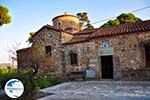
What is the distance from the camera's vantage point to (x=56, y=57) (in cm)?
1942

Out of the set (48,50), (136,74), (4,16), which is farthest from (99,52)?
→ (4,16)

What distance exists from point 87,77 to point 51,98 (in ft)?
26.5

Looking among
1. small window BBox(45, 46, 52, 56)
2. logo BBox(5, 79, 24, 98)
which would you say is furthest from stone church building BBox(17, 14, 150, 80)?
logo BBox(5, 79, 24, 98)

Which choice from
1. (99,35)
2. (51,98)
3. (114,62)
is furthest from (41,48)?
(51,98)

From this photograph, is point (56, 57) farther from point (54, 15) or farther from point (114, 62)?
point (54, 15)

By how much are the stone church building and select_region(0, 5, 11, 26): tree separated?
3761 millimetres

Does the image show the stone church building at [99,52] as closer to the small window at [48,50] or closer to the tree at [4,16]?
the small window at [48,50]

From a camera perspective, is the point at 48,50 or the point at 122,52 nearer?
the point at 122,52

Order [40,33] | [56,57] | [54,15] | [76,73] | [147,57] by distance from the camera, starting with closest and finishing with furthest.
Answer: [147,57] < [76,73] < [56,57] < [40,33] < [54,15]

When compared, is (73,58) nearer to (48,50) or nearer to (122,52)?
(48,50)

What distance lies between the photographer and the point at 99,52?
17.1m

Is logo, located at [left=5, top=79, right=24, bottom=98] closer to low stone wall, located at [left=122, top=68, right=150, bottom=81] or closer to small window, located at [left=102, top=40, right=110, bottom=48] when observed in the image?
low stone wall, located at [left=122, top=68, right=150, bottom=81]

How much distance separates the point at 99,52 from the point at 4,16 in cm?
892

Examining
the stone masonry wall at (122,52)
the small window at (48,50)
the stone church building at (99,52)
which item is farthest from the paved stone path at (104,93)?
the small window at (48,50)
